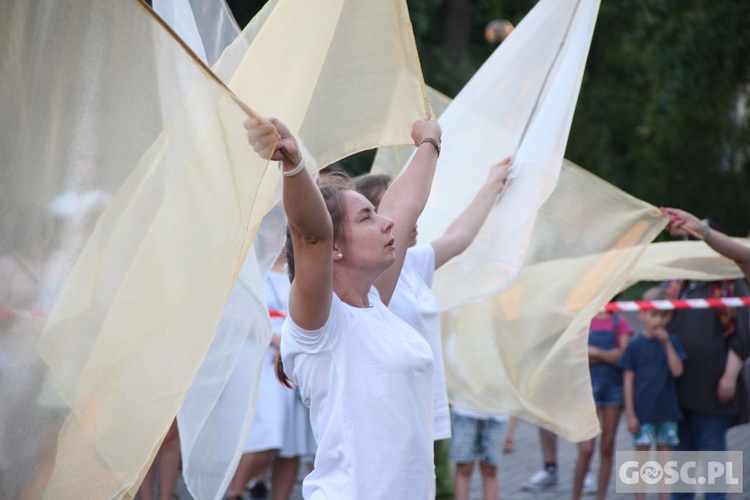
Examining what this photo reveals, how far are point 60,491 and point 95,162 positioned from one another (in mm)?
893

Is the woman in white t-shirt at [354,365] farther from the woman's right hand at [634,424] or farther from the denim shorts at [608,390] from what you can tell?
the denim shorts at [608,390]

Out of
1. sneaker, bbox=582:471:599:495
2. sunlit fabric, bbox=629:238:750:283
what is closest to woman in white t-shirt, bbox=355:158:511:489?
sunlit fabric, bbox=629:238:750:283

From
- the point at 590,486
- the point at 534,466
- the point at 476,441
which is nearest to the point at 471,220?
the point at 476,441

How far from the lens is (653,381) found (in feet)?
21.8

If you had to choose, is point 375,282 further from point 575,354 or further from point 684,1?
point 684,1

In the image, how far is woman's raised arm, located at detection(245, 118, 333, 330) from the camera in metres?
2.60

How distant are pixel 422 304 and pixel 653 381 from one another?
9.30ft

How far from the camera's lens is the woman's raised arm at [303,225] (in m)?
2.60

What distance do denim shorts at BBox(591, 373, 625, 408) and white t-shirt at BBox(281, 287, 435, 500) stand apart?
4.76 metres

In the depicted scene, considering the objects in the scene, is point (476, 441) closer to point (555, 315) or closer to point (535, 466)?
point (555, 315)

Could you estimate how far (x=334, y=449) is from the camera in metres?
2.91

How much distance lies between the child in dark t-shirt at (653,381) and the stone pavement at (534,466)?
34.0 inches

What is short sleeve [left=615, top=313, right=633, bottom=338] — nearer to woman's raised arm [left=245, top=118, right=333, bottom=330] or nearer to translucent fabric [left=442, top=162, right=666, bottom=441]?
translucent fabric [left=442, top=162, right=666, bottom=441]

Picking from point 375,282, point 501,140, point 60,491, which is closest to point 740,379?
point 501,140
